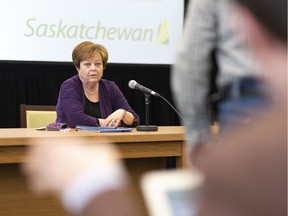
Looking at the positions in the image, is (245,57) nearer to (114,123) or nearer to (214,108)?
(214,108)

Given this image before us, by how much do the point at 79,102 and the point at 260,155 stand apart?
277 centimetres

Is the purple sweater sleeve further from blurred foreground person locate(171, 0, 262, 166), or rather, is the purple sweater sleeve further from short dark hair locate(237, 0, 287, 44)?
short dark hair locate(237, 0, 287, 44)

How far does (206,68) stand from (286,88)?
12cm

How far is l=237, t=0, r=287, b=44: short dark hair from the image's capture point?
0.98 feet

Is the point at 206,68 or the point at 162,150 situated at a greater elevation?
the point at 206,68

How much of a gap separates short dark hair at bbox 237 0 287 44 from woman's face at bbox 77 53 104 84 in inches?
108

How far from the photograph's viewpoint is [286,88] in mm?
289

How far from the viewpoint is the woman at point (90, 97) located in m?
2.91

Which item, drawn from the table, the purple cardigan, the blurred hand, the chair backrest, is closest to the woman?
the purple cardigan

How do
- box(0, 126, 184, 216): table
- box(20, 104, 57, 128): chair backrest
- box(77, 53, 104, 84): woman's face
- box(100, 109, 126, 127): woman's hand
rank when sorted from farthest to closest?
box(20, 104, 57, 128): chair backrest
box(77, 53, 104, 84): woman's face
box(100, 109, 126, 127): woman's hand
box(0, 126, 184, 216): table

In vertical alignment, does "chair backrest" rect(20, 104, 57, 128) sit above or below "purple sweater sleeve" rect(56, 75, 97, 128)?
below

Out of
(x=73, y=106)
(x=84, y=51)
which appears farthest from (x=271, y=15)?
(x=84, y=51)

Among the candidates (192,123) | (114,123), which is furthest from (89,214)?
(114,123)

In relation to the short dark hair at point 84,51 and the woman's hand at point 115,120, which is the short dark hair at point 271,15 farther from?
the short dark hair at point 84,51
